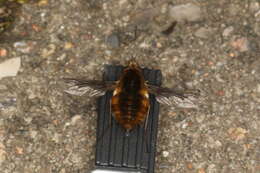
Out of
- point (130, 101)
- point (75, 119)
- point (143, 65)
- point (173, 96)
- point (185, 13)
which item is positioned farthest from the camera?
point (185, 13)

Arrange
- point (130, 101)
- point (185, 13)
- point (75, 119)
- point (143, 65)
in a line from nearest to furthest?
point (130, 101), point (75, 119), point (143, 65), point (185, 13)

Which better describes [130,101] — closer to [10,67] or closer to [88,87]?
[88,87]

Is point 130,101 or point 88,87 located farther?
point 88,87

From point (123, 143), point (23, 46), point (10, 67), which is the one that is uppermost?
point (23, 46)

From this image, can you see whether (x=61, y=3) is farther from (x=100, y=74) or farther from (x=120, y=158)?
(x=120, y=158)

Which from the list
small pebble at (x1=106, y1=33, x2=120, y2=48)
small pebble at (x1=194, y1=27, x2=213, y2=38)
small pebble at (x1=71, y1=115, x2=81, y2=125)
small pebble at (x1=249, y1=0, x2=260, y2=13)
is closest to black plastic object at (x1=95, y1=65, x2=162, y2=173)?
small pebble at (x1=71, y1=115, x2=81, y2=125)

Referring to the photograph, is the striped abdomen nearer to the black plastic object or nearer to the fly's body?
the fly's body

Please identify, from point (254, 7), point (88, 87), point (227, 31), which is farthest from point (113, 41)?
point (254, 7)

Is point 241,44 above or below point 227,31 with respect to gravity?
below
